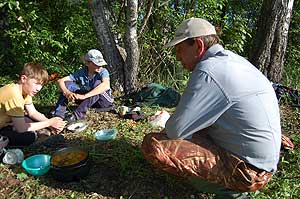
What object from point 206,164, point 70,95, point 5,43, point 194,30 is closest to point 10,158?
point 70,95

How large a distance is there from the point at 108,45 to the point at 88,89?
0.95 m

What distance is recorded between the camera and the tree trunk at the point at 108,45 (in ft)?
16.9

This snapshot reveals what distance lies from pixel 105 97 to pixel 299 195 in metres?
2.53

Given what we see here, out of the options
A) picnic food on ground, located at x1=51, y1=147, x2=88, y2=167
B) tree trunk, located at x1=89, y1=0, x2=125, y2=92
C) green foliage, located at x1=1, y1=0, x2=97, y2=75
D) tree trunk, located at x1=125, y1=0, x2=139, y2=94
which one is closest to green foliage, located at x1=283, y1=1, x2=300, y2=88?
tree trunk, located at x1=125, y1=0, x2=139, y2=94

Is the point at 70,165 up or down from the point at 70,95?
down

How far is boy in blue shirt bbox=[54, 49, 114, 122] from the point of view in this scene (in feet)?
14.5

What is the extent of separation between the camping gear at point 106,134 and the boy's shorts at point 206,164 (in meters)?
1.17

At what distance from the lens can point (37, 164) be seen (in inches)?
123

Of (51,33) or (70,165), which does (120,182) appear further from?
(51,33)

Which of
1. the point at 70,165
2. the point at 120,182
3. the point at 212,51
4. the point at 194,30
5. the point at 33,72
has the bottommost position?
the point at 120,182

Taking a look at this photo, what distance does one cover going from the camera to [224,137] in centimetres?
258

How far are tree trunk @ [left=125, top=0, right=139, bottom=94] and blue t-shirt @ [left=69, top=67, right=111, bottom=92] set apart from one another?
726 millimetres

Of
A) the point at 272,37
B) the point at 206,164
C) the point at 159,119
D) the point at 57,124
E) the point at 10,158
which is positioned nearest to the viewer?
the point at 206,164

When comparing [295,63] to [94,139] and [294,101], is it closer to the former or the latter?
[294,101]
